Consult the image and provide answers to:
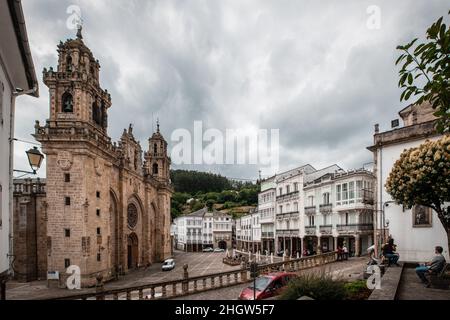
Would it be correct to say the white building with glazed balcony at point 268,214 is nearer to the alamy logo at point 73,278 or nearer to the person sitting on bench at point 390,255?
the person sitting on bench at point 390,255

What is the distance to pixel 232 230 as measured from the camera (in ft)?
288

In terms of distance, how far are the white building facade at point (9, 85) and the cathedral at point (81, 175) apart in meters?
20.4

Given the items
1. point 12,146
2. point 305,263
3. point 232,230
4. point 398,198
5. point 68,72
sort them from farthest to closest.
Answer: point 232,230, point 68,72, point 305,263, point 398,198, point 12,146

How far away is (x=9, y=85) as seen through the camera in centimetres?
634

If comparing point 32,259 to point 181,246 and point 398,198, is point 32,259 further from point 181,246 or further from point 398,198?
point 181,246

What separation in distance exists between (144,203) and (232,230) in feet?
159

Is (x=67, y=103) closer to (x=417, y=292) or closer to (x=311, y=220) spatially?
(x=417, y=292)

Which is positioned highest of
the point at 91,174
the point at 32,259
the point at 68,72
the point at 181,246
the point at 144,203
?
the point at 68,72

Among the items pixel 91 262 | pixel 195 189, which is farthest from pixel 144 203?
pixel 195 189

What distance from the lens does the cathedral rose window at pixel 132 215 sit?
128ft

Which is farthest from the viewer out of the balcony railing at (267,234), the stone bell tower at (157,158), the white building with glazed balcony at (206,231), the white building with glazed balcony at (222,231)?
the white building with glazed balcony at (222,231)

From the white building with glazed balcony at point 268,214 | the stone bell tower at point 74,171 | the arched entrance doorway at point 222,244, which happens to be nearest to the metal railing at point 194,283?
the stone bell tower at point 74,171

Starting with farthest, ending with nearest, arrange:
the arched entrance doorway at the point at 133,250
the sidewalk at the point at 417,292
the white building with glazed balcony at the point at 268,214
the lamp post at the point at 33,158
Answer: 1. the white building with glazed balcony at the point at 268,214
2. the arched entrance doorway at the point at 133,250
3. the sidewalk at the point at 417,292
4. the lamp post at the point at 33,158

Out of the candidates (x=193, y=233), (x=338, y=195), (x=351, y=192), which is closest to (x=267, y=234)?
(x=338, y=195)
